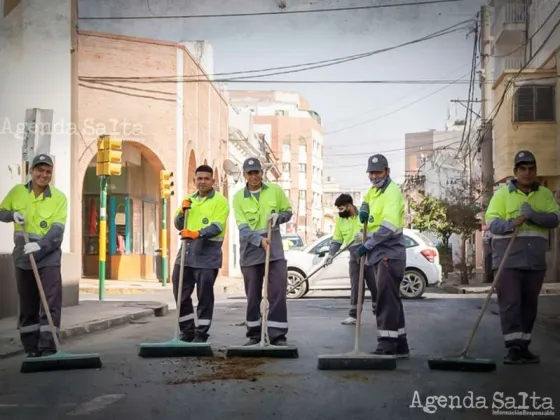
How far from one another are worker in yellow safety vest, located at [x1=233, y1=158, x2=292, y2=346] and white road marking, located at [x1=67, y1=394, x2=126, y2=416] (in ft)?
8.93

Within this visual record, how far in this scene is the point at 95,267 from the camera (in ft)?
88.8

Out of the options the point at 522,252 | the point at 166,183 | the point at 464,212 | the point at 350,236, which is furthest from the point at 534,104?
the point at 522,252

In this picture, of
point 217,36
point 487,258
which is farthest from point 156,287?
point 217,36

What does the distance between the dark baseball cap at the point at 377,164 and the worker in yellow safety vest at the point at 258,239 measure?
3.56ft

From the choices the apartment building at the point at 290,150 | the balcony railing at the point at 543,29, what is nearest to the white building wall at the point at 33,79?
the balcony railing at the point at 543,29

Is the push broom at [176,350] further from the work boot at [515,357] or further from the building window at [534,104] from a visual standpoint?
the building window at [534,104]

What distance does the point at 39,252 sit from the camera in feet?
25.8

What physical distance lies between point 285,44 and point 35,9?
178 inches

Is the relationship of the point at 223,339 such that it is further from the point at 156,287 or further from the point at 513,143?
the point at 513,143

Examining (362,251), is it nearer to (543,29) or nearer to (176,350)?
(176,350)

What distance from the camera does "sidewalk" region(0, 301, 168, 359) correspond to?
30.8ft

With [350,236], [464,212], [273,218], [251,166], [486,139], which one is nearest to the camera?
[273,218]

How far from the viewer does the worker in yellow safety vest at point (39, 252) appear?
7.93 metres

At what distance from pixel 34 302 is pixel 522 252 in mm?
4423
